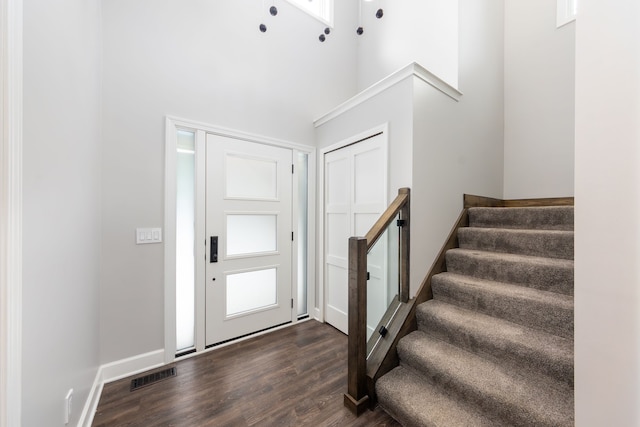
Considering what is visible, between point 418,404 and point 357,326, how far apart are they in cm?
55

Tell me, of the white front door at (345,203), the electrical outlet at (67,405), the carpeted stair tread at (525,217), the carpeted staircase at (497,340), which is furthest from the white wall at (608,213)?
the electrical outlet at (67,405)

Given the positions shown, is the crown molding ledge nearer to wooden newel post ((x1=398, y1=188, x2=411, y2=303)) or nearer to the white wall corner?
wooden newel post ((x1=398, y1=188, x2=411, y2=303))

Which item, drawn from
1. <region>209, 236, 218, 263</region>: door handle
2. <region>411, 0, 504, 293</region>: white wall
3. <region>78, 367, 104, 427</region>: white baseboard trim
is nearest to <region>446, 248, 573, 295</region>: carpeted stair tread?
<region>411, 0, 504, 293</region>: white wall

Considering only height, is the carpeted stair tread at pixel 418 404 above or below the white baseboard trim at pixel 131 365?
above

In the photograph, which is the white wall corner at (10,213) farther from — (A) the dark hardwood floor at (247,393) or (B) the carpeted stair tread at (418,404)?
(B) the carpeted stair tread at (418,404)

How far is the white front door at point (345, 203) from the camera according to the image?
238cm

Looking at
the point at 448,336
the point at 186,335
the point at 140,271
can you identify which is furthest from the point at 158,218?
the point at 448,336

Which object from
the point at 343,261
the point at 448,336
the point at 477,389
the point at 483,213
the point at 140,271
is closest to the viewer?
the point at 477,389

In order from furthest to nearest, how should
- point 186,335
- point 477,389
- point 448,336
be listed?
point 186,335, point 448,336, point 477,389

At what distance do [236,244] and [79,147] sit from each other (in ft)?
4.75

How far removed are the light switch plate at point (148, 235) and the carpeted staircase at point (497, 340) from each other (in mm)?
2138

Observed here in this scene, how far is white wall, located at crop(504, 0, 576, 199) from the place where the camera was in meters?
2.69

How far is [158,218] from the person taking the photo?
2139mm

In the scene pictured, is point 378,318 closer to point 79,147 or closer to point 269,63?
point 79,147
